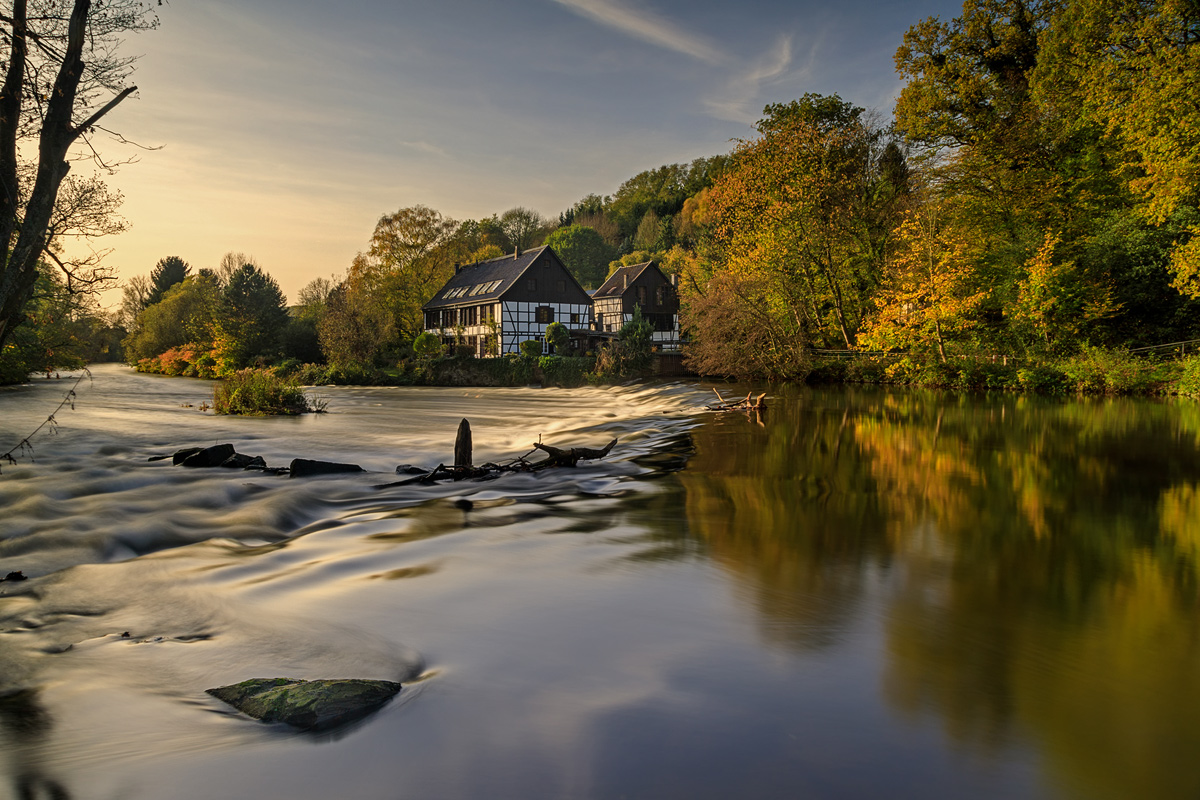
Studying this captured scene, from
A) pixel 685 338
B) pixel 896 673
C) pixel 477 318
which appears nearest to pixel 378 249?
pixel 477 318

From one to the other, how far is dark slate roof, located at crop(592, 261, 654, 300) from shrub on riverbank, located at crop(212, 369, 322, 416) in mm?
45342

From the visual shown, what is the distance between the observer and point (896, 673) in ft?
17.2

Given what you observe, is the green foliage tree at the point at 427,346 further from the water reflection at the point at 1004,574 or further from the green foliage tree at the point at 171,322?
the water reflection at the point at 1004,574

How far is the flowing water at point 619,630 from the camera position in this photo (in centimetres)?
395

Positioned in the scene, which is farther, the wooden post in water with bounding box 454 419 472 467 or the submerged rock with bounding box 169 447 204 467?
the submerged rock with bounding box 169 447 204 467

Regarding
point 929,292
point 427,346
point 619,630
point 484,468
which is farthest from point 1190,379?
point 427,346

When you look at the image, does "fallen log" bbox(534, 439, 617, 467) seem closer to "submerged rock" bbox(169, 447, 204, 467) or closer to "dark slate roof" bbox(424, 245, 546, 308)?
"submerged rock" bbox(169, 447, 204, 467)

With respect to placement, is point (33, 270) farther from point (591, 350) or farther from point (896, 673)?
point (591, 350)

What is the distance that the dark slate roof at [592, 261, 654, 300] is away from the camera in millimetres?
70312

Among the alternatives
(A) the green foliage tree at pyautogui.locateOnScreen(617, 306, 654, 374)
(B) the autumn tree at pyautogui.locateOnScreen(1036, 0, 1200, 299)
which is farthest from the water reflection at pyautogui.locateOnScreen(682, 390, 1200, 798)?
(A) the green foliage tree at pyautogui.locateOnScreen(617, 306, 654, 374)

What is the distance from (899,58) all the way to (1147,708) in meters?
38.6

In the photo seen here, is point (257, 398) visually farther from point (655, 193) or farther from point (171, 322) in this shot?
point (655, 193)

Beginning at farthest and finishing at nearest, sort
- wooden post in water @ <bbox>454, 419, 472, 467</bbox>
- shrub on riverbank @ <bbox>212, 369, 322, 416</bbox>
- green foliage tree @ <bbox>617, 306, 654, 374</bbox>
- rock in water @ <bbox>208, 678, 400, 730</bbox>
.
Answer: green foliage tree @ <bbox>617, 306, 654, 374</bbox> → shrub on riverbank @ <bbox>212, 369, 322, 416</bbox> → wooden post in water @ <bbox>454, 419, 472, 467</bbox> → rock in water @ <bbox>208, 678, 400, 730</bbox>

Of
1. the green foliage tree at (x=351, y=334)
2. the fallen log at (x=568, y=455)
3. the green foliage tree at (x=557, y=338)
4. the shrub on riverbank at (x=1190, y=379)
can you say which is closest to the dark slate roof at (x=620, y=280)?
the green foliage tree at (x=557, y=338)
